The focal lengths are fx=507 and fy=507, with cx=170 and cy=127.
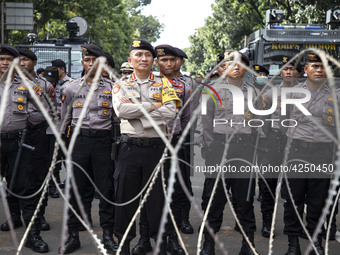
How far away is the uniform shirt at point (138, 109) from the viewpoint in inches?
169

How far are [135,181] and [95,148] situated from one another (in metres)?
0.66

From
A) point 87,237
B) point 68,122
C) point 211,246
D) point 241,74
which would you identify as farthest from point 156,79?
point 87,237

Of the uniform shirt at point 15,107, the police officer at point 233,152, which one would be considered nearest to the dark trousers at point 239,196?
the police officer at point 233,152

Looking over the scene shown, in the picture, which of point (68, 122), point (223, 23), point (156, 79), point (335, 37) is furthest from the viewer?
point (223, 23)

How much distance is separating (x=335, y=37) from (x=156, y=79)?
27.8 ft

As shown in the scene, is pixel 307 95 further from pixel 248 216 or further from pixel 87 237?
pixel 87 237

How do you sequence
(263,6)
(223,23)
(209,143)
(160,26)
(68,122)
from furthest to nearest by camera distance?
(160,26), (223,23), (263,6), (68,122), (209,143)

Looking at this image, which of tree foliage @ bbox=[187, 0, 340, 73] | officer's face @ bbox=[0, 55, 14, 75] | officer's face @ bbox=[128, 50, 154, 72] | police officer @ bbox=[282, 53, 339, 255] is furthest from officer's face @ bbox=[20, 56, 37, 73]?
tree foliage @ bbox=[187, 0, 340, 73]

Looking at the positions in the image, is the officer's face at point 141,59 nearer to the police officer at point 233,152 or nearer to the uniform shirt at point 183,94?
the police officer at point 233,152

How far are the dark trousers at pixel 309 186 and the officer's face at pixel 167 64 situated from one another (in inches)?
62.7

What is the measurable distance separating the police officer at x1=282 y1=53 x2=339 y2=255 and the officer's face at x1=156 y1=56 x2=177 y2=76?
1.45m

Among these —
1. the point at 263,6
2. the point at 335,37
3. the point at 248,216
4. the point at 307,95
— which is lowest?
the point at 248,216

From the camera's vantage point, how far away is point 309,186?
4766mm

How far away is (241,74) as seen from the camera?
475cm
